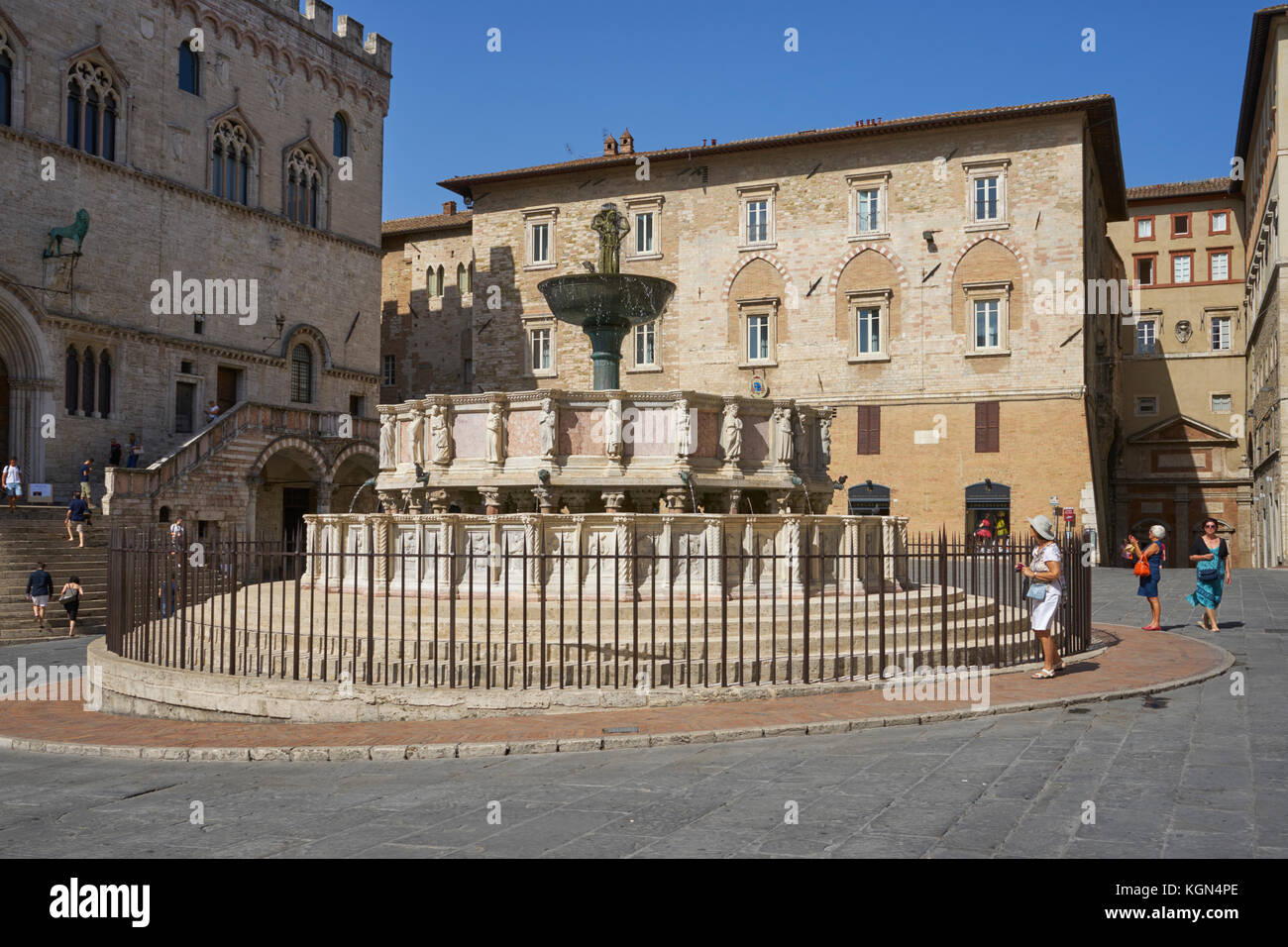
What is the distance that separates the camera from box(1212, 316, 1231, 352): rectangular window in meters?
50.9

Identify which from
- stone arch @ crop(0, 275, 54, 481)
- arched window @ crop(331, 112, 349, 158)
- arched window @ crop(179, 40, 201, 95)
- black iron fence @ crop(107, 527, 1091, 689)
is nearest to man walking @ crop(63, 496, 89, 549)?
stone arch @ crop(0, 275, 54, 481)

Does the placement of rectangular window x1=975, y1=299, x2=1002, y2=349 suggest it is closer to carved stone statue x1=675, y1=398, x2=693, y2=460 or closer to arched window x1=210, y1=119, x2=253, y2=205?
arched window x1=210, y1=119, x2=253, y2=205

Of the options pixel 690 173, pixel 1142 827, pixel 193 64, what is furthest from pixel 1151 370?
pixel 1142 827

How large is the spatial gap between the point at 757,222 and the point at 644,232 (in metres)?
4.30

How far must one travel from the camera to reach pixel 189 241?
31844mm

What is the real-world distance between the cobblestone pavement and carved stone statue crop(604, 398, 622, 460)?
5344mm

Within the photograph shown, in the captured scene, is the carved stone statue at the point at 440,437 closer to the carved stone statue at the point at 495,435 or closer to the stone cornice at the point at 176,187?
the carved stone statue at the point at 495,435

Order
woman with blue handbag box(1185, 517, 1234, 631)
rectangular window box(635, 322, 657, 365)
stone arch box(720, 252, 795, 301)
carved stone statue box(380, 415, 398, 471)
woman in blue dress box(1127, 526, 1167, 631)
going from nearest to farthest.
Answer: carved stone statue box(380, 415, 398, 471), woman with blue handbag box(1185, 517, 1234, 631), woman in blue dress box(1127, 526, 1167, 631), stone arch box(720, 252, 795, 301), rectangular window box(635, 322, 657, 365)

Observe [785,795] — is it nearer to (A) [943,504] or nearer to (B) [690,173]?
(A) [943,504]

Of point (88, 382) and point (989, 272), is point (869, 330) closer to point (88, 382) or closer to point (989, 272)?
point (989, 272)

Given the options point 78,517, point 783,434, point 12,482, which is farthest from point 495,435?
point 12,482

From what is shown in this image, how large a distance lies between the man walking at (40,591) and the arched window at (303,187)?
19227mm

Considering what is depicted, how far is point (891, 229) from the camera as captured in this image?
35.5 metres
